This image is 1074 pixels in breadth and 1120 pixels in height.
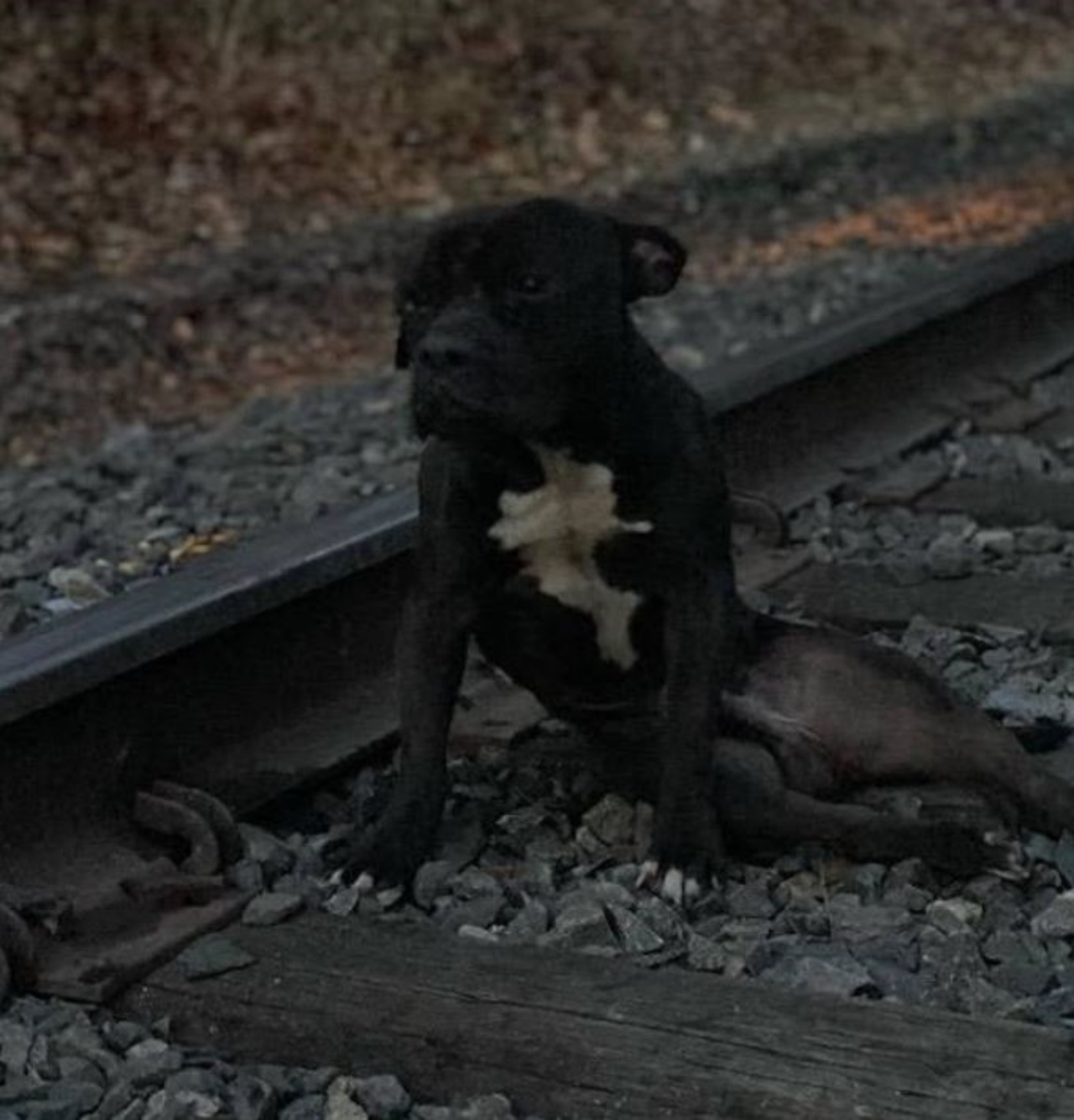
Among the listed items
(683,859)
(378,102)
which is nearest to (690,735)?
(683,859)

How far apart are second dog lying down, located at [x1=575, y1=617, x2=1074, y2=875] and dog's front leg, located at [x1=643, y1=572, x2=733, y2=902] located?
3.6 inches

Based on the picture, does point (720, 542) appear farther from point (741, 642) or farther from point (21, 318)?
point (21, 318)

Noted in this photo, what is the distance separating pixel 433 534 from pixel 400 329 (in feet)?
1.01

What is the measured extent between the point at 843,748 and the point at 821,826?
278mm

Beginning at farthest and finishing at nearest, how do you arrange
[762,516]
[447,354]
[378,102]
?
[378,102] < [762,516] < [447,354]

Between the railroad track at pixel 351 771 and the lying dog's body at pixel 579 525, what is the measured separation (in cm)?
36

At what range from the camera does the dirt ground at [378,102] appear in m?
11.7

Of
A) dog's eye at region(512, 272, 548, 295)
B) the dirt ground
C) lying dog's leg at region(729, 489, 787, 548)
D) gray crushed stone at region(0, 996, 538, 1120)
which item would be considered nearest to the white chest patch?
dog's eye at region(512, 272, 548, 295)

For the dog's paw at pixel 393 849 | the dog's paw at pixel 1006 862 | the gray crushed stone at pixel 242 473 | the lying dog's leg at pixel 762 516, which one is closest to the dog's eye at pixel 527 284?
the dog's paw at pixel 393 849

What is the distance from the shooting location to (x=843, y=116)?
50.5ft

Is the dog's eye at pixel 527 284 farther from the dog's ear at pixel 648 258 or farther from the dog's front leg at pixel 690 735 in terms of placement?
the dog's front leg at pixel 690 735

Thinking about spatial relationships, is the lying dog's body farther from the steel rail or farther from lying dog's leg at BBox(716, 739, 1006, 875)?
the steel rail

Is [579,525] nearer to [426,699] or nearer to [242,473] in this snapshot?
[426,699]

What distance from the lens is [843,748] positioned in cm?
404
